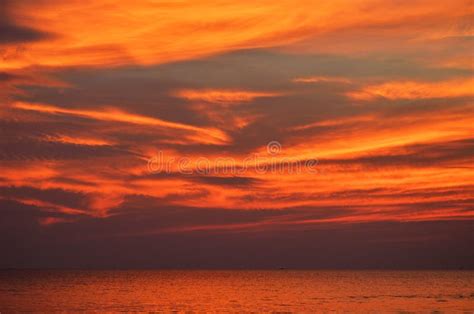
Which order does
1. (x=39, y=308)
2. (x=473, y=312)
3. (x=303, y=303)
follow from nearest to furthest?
1. (x=473, y=312)
2. (x=39, y=308)
3. (x=303, y=303)

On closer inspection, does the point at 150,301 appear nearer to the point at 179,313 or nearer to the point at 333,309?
the point at 179,313

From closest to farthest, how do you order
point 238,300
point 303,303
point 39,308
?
point 39,308 < point 303,303 < point 238,300

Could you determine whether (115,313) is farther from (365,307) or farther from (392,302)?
(392,302)

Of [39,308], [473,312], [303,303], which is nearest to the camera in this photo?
[473,312]

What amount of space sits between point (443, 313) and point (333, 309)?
13.6 m

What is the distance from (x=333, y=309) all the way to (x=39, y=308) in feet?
121

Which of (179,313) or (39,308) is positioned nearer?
(179,313)

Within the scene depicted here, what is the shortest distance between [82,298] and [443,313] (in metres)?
55.2

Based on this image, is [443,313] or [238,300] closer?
[443,313]

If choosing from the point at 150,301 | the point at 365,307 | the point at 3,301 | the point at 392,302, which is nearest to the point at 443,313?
the point at 365,307

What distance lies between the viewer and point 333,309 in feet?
297

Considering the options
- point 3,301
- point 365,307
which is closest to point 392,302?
point 365,307

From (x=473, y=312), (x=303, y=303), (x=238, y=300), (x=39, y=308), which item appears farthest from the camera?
(x=238, y=300)

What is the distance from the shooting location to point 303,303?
4006 inches
